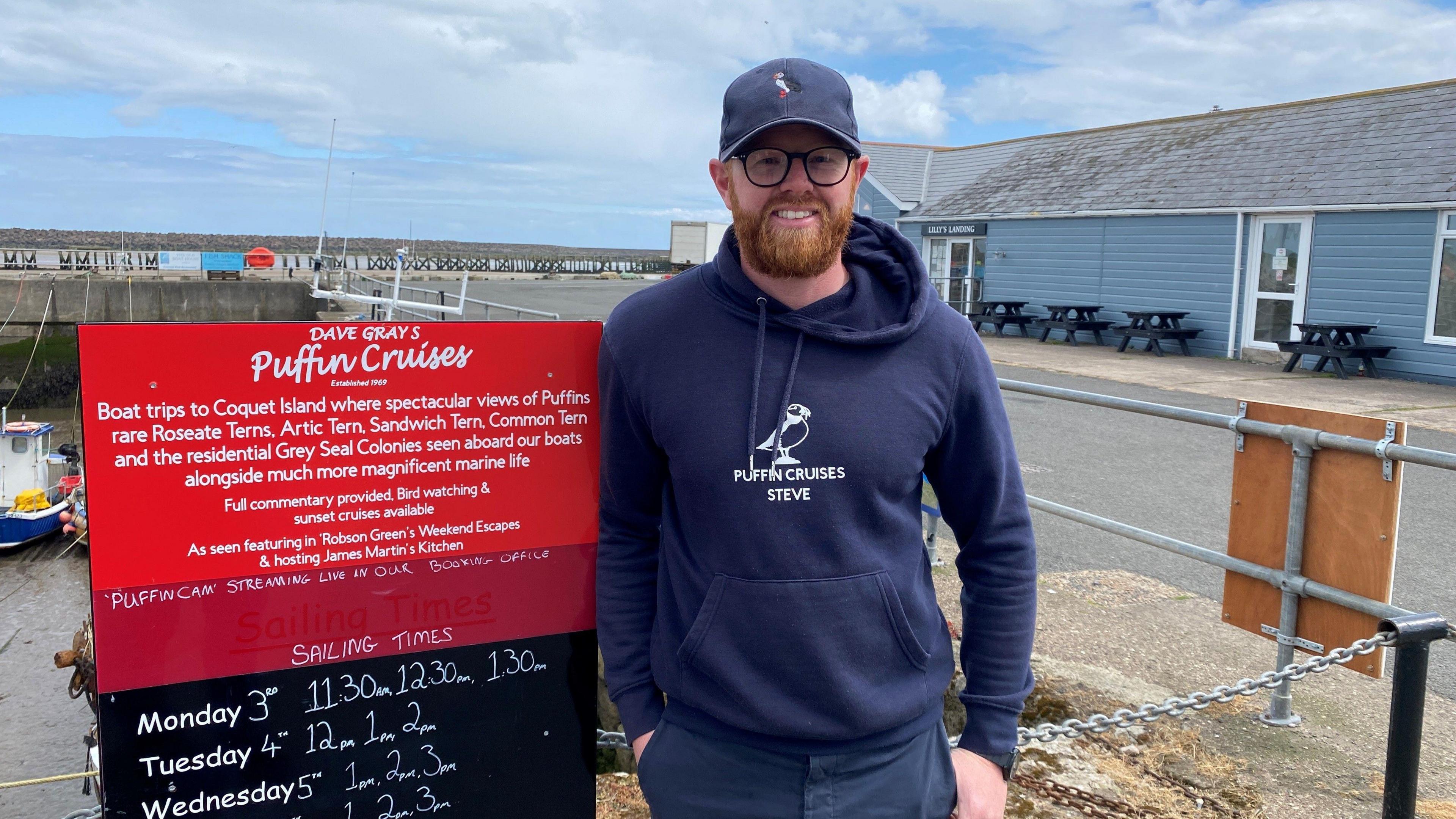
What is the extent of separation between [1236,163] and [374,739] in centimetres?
2228

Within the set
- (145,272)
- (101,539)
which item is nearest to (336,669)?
(101,539)

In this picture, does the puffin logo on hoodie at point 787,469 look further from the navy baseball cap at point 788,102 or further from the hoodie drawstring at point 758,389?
the navy baseball cap at point 788,102

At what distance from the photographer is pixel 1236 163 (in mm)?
20781

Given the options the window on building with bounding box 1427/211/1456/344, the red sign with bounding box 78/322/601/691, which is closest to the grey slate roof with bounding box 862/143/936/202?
the window on building with bounding box 1427/211/1456/344

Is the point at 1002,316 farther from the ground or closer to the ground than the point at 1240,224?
closer to the ground

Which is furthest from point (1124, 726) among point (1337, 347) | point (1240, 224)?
point (1240, 224)

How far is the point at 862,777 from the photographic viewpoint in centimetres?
195

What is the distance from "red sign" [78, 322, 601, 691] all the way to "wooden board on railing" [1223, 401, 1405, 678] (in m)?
2.56

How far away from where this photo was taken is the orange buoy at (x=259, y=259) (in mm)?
49531

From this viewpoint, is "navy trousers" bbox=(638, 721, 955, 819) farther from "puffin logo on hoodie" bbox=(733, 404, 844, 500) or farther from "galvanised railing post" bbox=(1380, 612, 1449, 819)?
"galvanised railing post" bbox=(1380, 612, 1449, 819)

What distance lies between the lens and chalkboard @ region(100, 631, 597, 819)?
2.28m

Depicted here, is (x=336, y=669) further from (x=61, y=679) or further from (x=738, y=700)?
(x=61, y=679)

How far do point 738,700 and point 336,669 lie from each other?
1.07 metres

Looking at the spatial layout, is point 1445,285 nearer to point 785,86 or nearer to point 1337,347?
point 1337,347
